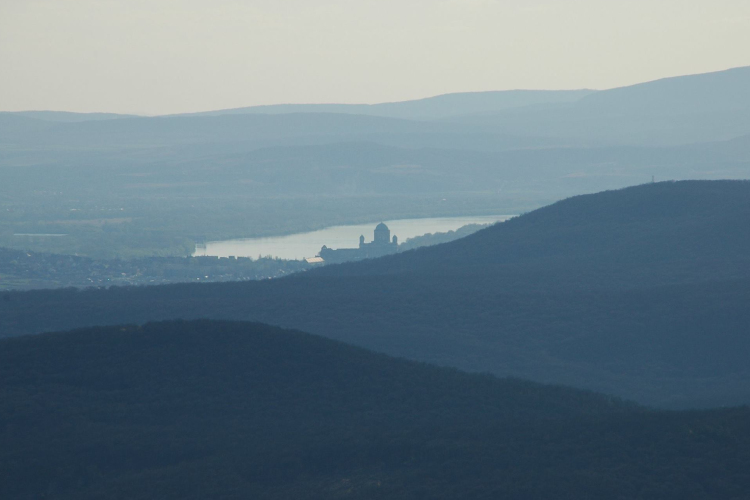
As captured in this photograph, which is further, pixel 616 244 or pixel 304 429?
pixel 616 244

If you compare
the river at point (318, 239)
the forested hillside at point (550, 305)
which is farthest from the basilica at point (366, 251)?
the forested hillside at point (550, 305)

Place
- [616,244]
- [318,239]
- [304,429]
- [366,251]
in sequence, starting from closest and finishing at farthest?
[304,429], [616,244], [366,251], [318,239]

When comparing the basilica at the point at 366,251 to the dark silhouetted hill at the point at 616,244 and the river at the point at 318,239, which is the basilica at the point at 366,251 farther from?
the dark silhouetted hill at the point at 616,244

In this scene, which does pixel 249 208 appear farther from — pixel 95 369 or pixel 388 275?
pixel 95 369

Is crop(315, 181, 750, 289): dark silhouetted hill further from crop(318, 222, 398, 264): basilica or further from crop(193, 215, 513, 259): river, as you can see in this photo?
crop(193, 215, 513, 259): river

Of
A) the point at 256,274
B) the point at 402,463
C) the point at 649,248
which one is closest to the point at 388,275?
the point at 649,248

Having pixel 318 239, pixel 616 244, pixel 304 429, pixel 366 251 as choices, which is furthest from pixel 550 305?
pixel 318 239

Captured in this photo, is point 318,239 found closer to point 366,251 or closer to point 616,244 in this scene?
point 366,251
